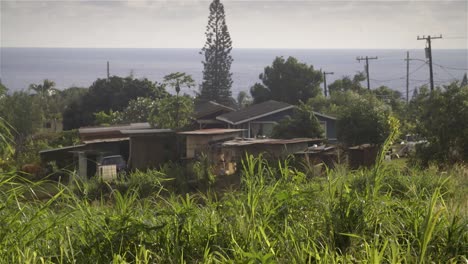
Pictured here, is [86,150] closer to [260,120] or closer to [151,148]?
[151,148]

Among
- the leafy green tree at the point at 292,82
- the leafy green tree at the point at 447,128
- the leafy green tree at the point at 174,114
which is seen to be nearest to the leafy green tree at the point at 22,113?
the leafy green tree at the point at 174,114

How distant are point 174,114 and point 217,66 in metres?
28.0

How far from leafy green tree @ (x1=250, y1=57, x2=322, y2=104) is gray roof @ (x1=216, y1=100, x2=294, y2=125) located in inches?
558

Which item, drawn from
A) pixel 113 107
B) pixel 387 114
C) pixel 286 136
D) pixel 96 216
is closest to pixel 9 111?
pixel 113 107

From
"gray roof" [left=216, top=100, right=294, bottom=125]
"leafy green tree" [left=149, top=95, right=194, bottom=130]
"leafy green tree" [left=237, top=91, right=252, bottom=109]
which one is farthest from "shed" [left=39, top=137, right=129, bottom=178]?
"leafy green tree" [left=237, top=91, right=252, bottom=109]

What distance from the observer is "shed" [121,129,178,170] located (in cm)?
2672

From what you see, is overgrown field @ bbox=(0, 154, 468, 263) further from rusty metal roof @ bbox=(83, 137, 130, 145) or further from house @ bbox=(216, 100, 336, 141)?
house @ bbox=(216, 100, 336, 141)

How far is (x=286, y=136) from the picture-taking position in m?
28.4

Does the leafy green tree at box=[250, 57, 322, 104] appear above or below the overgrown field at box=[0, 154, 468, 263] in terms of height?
above

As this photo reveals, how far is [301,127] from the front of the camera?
28562mm

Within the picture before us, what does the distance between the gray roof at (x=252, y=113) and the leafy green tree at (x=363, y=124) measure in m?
7.97

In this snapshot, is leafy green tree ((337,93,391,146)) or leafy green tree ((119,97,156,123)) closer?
leafy green tree ((337,93,391,146))

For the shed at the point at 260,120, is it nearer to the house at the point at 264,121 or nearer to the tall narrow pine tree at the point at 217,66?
the house at the point at 264,121

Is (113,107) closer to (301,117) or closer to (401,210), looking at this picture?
(301,117)
